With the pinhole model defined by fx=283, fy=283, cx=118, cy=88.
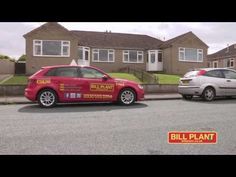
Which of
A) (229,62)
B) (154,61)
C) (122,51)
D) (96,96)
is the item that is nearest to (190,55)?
(154,61)

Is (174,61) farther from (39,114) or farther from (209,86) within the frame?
(39,114)

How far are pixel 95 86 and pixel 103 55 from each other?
2183 cm

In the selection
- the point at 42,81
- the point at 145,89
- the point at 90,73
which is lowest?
the point at 145,89

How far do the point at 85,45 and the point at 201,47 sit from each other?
13283 mm

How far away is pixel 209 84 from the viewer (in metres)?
13.3

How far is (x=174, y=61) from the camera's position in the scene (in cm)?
3153

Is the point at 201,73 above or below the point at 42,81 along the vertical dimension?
above

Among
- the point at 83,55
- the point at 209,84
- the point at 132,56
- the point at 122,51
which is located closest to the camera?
the point at 209,84

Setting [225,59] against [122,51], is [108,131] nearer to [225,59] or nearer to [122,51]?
[122,51]

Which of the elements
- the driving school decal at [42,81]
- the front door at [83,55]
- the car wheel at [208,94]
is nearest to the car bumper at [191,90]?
the car wheel at [208,94]

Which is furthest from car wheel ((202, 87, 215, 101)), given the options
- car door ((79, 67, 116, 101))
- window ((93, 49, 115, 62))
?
window ((93, 49, 115, 62))

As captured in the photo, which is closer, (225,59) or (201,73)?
(201,73)

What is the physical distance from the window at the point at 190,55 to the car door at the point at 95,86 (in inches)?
873
